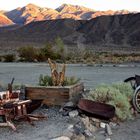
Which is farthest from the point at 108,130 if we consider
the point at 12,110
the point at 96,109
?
the point at 12,110

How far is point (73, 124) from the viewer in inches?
364

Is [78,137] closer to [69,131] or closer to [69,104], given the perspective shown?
[69,131]

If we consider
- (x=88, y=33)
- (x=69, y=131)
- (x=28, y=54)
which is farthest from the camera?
(x=88, y=33)

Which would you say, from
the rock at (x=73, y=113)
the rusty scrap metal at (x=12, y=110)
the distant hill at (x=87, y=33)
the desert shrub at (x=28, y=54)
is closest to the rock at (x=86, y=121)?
the rock at (x=73, y=113)

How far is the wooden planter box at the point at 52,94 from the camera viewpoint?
10750mm

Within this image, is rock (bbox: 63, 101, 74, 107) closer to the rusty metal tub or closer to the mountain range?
the rusty metal tub

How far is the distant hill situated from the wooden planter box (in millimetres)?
93762

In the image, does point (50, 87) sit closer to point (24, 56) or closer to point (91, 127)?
point (91, 127)

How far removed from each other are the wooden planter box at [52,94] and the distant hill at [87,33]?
93.8 meters

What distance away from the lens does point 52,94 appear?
10836 mm

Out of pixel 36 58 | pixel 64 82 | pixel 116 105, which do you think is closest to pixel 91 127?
pixel 116 105

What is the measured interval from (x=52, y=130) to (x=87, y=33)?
115985mm

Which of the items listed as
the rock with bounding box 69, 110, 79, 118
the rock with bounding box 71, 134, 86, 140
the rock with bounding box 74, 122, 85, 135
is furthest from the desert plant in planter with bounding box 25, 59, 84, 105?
the rock with bounding box 71, 134, 86, 140

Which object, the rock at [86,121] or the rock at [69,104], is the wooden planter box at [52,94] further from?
the rock at [86,121]
